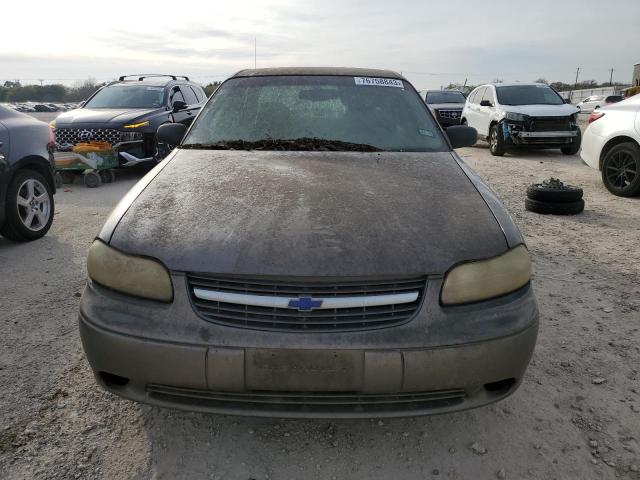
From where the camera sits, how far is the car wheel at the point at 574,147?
11062 mm

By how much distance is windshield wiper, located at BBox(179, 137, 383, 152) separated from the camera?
300 cm

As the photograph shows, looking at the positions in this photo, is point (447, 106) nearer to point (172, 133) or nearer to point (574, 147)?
point (574, 147)

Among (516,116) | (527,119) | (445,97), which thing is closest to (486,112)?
(516,116)

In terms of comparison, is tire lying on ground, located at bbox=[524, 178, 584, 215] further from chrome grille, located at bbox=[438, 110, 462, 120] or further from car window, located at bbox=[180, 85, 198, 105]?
chrome grille, located at bbox=[438, 110, 462, 120]

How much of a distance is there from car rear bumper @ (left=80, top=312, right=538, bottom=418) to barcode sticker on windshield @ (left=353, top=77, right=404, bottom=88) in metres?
2.14

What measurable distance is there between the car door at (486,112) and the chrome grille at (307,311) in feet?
36.6

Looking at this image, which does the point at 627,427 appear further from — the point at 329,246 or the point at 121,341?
the point at 121,341

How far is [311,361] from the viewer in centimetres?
177

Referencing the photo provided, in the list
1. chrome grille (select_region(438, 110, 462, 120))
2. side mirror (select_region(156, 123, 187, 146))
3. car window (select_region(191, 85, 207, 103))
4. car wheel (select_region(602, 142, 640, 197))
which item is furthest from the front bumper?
chrome grille (select_region(438, 110, 462, 120))

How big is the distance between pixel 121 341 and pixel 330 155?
1577mm

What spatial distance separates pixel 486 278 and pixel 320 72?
2.20 metres

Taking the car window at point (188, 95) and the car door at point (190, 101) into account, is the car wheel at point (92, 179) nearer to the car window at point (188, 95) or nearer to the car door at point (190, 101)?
the car door at point (190, 101)

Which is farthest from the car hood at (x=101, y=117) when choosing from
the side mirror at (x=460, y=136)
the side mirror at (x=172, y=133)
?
the side mirror at (x=460, y=136)

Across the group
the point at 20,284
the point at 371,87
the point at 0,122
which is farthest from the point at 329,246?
the point at 0,122
